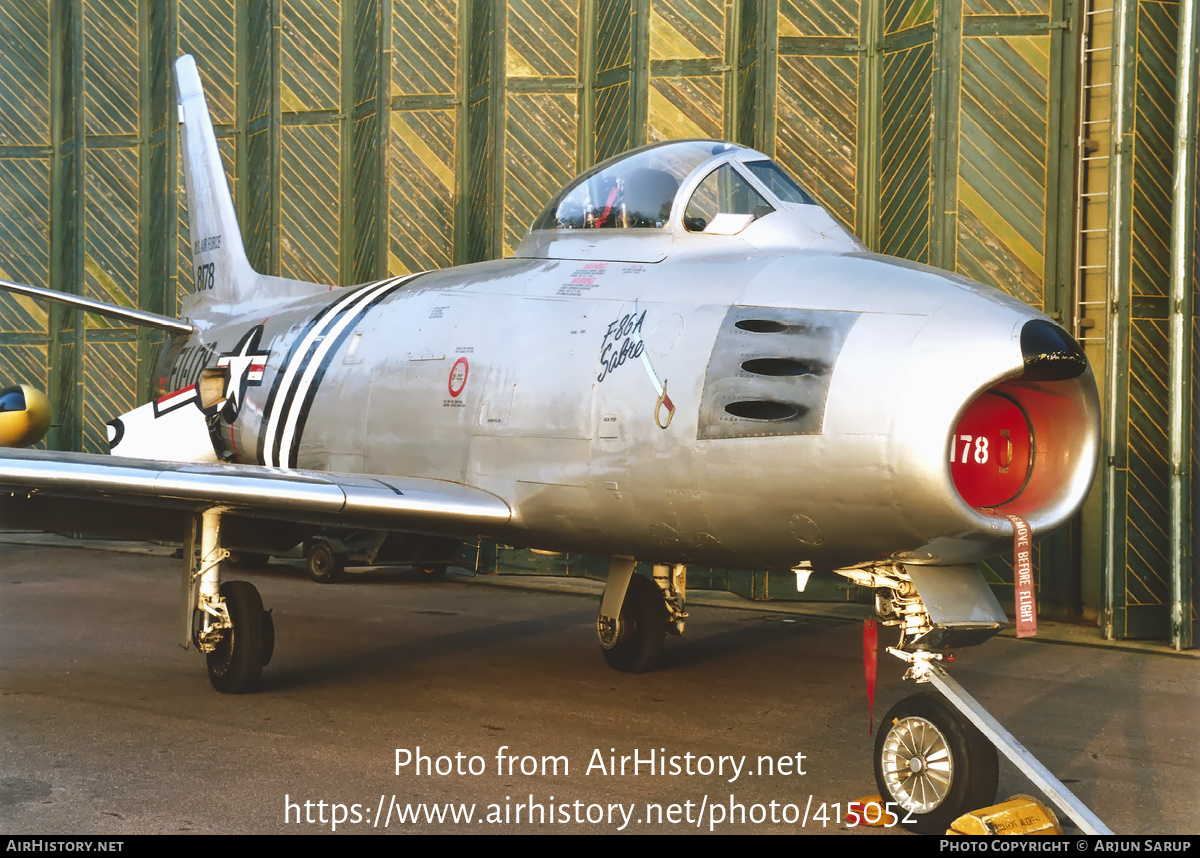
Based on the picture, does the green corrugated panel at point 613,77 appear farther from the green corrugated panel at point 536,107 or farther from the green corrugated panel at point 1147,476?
the green corrugated panel at point 1147,476

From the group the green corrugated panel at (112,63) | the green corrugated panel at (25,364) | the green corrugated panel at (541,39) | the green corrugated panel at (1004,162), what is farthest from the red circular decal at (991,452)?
the green corrugated panel at (25,364)

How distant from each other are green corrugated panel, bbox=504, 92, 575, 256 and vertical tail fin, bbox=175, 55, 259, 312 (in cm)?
349

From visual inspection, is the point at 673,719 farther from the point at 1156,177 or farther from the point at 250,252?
the point at 250,252

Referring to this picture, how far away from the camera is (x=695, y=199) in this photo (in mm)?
6441

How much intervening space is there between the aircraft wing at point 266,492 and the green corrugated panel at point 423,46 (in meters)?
9.42

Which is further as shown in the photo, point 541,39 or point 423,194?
point 423,194

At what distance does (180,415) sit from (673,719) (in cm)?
491

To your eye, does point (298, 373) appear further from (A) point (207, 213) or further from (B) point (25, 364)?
(B) point (25, 364)

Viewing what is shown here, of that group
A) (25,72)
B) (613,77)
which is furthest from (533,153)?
(25,72)

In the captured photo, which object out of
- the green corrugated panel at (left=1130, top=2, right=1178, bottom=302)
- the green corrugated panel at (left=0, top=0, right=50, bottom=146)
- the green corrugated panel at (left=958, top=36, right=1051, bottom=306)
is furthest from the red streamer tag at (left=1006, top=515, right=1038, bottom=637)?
the green corrugated panel at (left=0, top=0, right=50, bottom=146)

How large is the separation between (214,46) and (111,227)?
324cm

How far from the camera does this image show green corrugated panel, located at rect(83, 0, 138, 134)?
1786 centimetres

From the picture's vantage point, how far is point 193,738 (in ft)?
20.5

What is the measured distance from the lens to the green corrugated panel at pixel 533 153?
1376 centimetres
